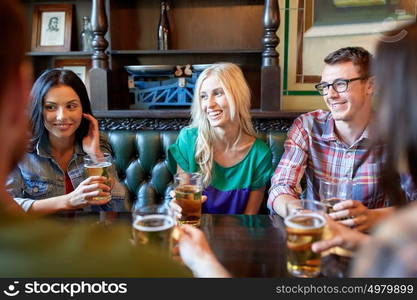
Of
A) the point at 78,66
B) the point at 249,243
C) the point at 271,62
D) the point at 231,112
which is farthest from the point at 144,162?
the point at 78,66

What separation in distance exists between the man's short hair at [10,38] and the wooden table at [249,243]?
71 centimetres

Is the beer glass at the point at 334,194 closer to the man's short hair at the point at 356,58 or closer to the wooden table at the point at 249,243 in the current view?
the wooden table at the point at 249,243

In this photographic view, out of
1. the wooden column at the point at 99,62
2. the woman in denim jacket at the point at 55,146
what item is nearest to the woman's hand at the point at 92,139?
the woman in denim jacket at the point at 55,146

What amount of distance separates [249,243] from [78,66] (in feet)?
7.38

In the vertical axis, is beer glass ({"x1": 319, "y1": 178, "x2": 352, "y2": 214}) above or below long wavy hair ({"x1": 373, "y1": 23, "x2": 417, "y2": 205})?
below

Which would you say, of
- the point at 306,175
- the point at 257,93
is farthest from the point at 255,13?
the point at 306,175

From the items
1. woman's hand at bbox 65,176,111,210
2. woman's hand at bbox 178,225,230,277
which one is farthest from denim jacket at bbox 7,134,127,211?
woman's hand at bbox 178,225,230,277

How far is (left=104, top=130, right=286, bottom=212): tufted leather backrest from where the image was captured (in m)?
2.15

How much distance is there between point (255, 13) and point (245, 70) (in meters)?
0.39

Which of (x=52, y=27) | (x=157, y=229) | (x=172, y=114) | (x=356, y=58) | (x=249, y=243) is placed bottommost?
(x=249, y=243)

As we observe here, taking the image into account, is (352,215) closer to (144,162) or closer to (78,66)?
(144,162)

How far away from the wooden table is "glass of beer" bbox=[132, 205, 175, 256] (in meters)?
0.19

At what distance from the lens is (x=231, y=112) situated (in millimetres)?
1863

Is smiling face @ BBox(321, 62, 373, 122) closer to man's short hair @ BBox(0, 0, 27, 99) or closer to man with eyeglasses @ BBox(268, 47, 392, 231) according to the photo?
man with eyeglasses @ BBox(268, 47, 392, 231)
